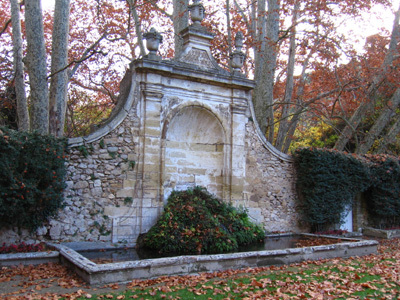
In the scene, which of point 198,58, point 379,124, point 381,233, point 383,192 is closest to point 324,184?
point 381,233

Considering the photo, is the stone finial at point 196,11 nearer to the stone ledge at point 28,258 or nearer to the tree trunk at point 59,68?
the tree trunk at point 59,68

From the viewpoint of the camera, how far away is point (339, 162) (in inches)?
450

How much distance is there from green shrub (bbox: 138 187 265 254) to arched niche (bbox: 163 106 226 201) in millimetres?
419

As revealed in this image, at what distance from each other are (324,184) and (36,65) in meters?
8.03

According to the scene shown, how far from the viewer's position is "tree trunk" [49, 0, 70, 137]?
9.90 metres

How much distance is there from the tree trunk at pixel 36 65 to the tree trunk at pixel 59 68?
2.48 ft

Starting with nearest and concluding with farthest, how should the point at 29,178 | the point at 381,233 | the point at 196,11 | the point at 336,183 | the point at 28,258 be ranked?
the point at 28,258, the point at 29,178, the point at 196,11, the point at 336,183, the point at 381,233

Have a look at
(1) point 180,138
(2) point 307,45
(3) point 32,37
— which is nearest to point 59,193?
(1) point 180,138

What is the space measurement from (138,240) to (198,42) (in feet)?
15.9

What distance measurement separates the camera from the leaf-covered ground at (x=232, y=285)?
17.0 feet

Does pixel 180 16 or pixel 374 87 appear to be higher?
pixel 180 16

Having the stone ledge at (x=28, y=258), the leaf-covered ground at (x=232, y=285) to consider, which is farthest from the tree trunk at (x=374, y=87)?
the stone ledge at (x=28, y=258)

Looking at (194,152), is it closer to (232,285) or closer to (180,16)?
(232,285)

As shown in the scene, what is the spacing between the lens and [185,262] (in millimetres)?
6367
